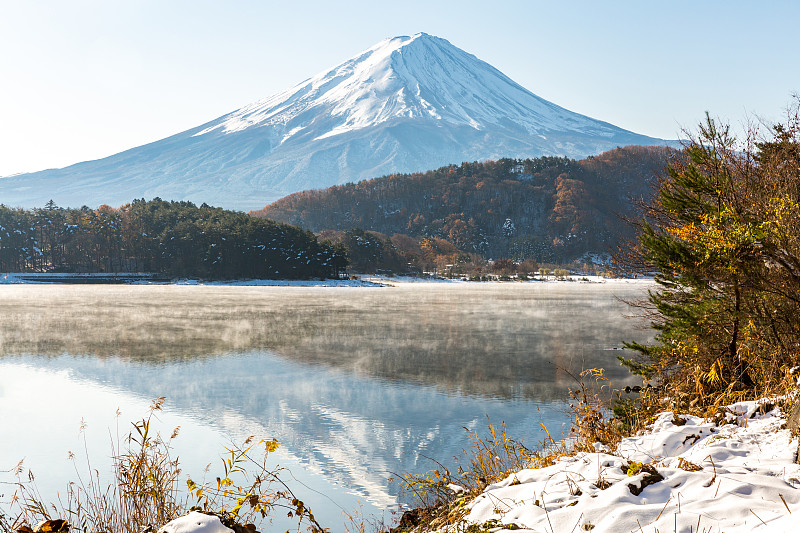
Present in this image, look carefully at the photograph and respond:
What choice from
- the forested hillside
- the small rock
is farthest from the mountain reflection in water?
the forested hillside

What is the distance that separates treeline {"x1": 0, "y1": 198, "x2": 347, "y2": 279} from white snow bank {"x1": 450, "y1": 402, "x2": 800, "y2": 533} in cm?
6525

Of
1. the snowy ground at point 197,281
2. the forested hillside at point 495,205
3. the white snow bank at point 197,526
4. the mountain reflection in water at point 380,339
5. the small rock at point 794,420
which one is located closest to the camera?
the white snow bank at point 197,526

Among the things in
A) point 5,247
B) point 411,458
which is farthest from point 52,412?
point 5,247

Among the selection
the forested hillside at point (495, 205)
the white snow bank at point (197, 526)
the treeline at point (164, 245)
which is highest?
the forested hillside at point (495, 205)

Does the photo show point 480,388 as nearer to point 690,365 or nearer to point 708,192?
point 690,365

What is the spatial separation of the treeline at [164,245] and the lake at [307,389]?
47.8 m

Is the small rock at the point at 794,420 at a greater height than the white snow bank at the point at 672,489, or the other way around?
the small rock at the point at 794,420

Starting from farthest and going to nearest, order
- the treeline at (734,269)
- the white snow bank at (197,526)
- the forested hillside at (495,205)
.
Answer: the forested hillside at (495,205), the treeline at (734,269), the white snow bank at (197,526)

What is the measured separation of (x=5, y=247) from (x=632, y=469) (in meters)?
86.3

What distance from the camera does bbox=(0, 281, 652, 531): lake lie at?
6.72 metres

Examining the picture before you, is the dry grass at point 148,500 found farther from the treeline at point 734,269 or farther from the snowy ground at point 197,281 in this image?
the snowy ground at point 197,281

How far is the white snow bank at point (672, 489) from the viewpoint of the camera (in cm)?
309

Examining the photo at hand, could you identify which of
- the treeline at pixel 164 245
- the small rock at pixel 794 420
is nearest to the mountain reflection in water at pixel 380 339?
the small rock at pixel 794 420

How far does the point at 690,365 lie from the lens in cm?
793
